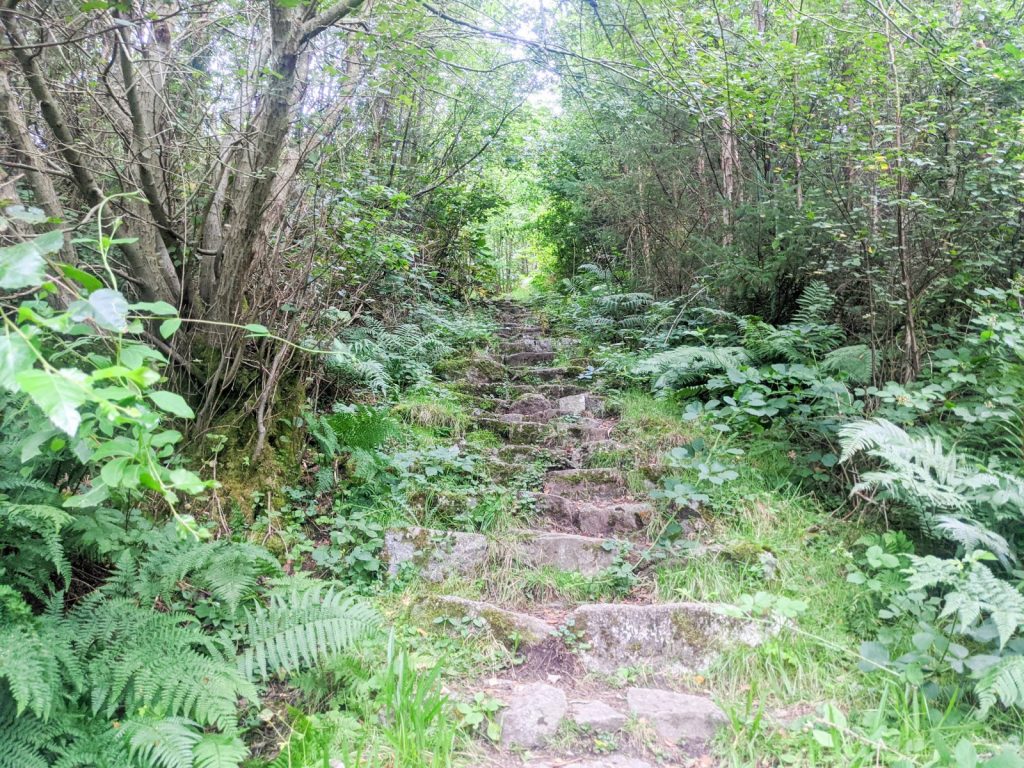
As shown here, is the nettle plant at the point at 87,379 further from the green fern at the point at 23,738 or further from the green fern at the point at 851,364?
the green fern at the point at 851,364

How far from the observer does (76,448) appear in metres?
1.32

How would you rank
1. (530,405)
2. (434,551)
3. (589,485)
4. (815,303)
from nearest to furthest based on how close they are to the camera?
(434,551) → (589,485) → (815,303) → (530,405)

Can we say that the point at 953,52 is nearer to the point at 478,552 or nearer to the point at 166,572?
the point at 478,552

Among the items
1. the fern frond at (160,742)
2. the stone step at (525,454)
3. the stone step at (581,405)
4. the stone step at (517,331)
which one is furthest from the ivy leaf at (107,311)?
the stone step at (517,331)

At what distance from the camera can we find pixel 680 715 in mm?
2273

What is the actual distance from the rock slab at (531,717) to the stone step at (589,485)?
1688 millimetres

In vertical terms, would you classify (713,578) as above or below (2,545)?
below

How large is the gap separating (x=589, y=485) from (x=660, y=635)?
145cm

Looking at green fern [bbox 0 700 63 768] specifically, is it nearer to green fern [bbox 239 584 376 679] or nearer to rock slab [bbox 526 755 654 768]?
green fern [bbox 239 584 376 679]

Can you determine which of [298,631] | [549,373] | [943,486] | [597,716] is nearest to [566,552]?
[597,716]

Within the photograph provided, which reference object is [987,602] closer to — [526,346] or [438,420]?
[438,420]

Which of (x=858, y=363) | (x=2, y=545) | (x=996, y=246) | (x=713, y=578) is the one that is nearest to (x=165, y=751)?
(x=2, y=545)

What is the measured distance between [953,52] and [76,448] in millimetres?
5074

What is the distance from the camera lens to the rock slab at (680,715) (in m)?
2.23
